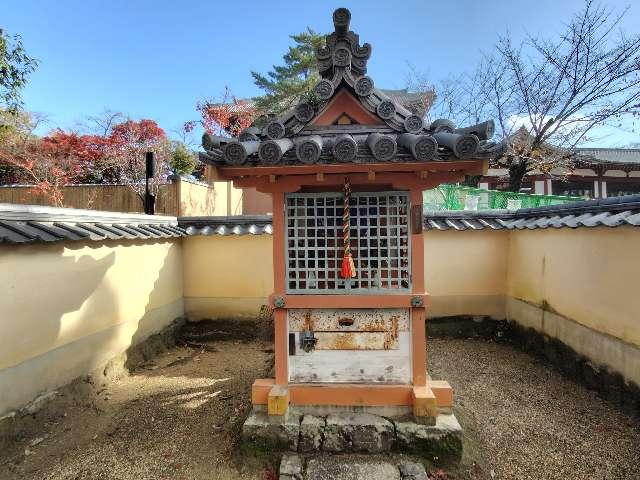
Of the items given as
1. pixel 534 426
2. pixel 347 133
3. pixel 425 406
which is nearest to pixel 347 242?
pixel 347 133

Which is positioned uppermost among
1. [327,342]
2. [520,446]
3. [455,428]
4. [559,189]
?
[559,189]

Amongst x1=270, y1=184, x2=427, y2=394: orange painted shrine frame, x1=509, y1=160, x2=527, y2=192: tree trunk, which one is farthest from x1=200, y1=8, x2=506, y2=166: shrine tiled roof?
x1=509, y1=160, x2=527, y2=192: tree trunk

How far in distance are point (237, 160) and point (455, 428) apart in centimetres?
388

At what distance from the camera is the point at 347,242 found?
172 inches

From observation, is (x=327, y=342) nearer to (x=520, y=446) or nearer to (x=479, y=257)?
(x=520, y=446)

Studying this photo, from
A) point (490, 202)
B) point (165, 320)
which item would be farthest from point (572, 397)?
point (165, 320)

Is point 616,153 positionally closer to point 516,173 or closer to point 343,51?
point 516,173

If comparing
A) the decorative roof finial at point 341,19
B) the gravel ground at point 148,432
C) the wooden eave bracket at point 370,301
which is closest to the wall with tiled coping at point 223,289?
the gravel ground at point 148,432

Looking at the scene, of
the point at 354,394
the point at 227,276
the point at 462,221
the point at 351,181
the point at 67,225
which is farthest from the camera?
the point at 227,276

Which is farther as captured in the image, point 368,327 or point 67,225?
point 67,225

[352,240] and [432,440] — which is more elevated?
[352,240]

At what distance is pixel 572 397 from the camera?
557 cm

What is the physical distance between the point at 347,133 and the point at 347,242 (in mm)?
1339

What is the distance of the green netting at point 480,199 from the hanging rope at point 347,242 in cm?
761
